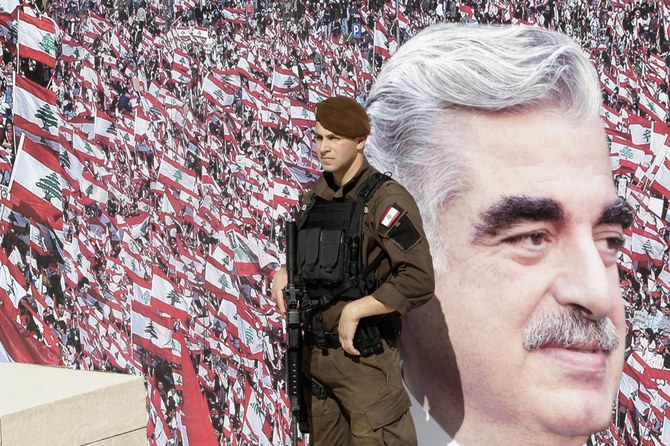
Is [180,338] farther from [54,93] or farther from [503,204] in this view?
[503,204]

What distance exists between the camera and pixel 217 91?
3.99m

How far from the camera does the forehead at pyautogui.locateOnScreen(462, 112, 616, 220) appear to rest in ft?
10.8

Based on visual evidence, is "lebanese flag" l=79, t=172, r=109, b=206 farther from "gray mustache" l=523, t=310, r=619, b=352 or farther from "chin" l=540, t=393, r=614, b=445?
"chin" l=540, t=393, r=614, b=445

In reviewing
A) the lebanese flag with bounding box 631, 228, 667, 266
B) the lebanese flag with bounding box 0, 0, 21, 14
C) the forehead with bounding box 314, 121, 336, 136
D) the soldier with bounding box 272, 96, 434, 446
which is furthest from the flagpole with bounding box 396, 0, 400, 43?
the lebanese flag with bounding box 0, 0, 21, 14

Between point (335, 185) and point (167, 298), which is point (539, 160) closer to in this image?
point (335, 185)

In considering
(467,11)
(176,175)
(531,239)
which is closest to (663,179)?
(531,239)

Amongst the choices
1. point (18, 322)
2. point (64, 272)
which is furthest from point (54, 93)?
point (18, 322)

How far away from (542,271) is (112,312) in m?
2.07

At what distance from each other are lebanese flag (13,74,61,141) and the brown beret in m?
1.86

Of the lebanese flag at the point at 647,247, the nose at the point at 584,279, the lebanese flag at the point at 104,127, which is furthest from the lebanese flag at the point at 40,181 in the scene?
the lebanese flag at the point at 647,247

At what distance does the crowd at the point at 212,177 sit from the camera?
131 inches

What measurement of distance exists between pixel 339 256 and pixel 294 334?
12.3 inches

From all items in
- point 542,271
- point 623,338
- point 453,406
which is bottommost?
point 453,406

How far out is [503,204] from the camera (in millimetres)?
3305
